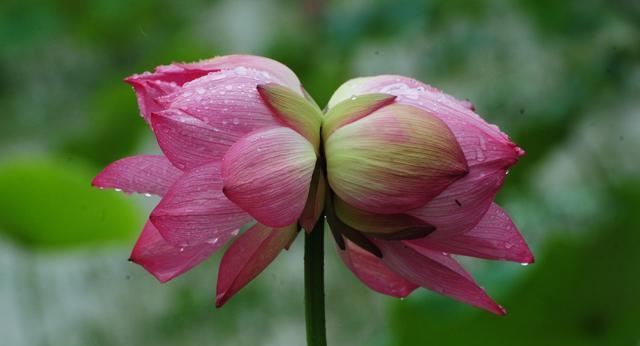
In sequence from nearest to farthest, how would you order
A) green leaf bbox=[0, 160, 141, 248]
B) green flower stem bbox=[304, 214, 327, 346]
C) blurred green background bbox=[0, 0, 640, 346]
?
green flower stem bbox=[304, 214, 327, 346]
blurred green background bbox=[0, 0, 640, 346]
green leaf bbox=[0, 160, 141, 248]

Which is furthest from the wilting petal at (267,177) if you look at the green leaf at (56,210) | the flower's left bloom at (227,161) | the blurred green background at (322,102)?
the green leaf at (56,210)

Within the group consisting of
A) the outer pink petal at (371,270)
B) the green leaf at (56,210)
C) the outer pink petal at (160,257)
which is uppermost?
the outer pink petal at (160,257)

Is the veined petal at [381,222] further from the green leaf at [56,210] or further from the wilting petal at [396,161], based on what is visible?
the green leaf at [56,210]

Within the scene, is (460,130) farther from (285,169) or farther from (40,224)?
(40,224)

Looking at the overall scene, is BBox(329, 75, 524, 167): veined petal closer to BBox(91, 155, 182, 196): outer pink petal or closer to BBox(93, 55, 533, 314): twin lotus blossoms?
BBox(93, 55, 533, 314): twin lotus blossoms

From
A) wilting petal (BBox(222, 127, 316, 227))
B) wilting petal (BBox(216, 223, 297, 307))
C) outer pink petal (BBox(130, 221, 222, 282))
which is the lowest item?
outer pink petal (BBox(130, 221, 222, 282))

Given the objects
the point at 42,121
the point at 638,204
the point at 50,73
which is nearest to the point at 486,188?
the point at 638,204

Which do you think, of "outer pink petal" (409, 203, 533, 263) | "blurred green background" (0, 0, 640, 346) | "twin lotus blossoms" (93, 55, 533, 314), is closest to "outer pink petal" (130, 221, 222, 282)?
"twin lotus blossoms" (93, 55, 533, 314)

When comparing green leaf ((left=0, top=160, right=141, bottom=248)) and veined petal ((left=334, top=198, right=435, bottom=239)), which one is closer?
veined petal ((left=334, top=198, right=435, bottom=239))
